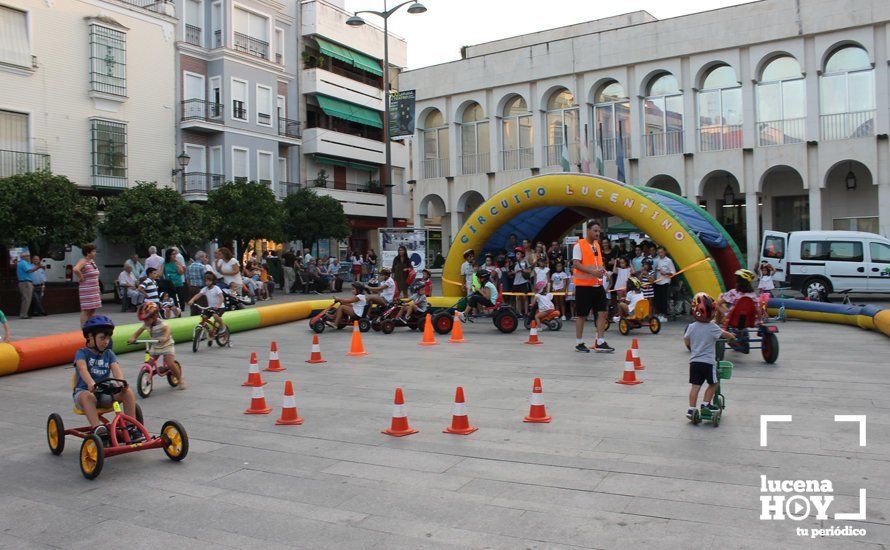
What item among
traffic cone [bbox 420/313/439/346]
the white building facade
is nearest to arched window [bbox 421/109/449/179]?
the white building facade

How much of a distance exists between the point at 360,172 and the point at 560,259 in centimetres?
3398

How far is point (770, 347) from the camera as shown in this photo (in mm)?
10586

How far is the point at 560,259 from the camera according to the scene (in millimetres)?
18609

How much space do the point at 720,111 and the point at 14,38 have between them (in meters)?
27.5

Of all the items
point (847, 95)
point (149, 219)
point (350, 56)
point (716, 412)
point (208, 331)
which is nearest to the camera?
point (716, 412)

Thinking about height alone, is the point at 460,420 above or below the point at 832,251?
below

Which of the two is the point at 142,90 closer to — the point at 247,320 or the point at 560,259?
the point at 247,320

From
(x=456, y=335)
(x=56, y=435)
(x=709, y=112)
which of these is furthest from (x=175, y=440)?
(x=709, y=112)

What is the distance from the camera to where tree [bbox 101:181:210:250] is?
Result: 83.5 feet

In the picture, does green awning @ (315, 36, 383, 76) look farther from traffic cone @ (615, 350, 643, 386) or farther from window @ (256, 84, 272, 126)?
traffic cone @ (615, 350, 643, 386)

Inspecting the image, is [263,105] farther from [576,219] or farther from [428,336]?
[428,336]

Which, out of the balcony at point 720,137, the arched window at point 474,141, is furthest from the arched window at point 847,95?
the arched window at point 474,141

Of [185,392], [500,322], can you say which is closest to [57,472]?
[185,392]

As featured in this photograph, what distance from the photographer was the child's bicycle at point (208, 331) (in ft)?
44.4
